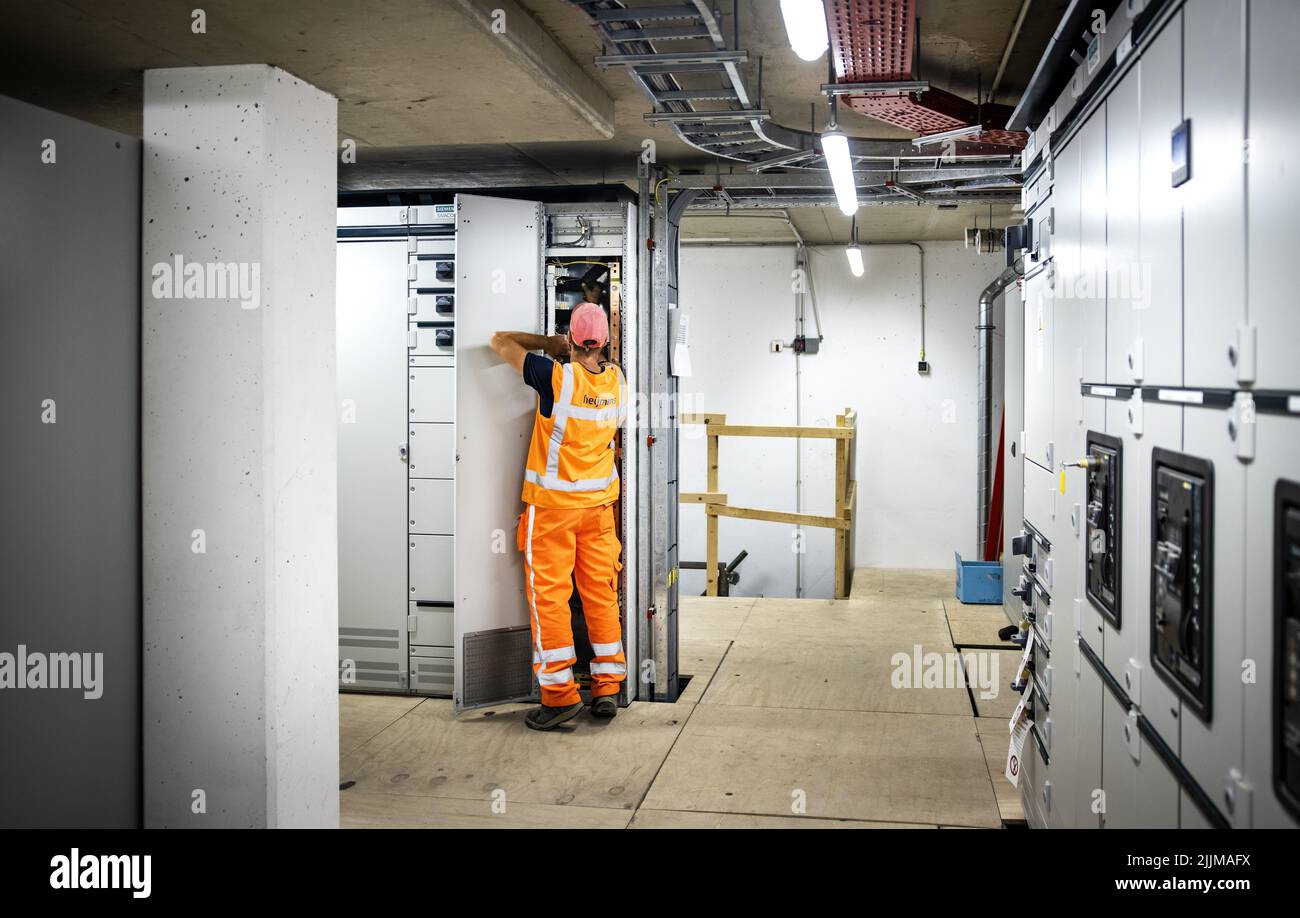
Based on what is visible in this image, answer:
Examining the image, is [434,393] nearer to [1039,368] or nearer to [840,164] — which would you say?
[840,164]

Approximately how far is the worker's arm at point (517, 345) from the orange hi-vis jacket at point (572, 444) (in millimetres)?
210

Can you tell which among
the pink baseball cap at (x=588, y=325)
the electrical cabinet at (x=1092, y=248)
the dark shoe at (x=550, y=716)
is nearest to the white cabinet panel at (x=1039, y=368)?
the electrical cabinet at (x=1092, y=248)

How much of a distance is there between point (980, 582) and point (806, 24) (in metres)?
5.70

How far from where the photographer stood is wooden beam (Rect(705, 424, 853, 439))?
284 inches

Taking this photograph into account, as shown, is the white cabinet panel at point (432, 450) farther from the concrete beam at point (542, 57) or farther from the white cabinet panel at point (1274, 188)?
the white cabinet panel at point (1274, 188)

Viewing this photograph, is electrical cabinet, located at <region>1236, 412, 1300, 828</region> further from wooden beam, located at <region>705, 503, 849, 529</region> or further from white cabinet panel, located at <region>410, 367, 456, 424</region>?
wooden beam, located at <region>705, 503, 849, 529</region>

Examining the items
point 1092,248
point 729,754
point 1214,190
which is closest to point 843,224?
point 729,754

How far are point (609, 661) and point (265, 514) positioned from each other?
2383mm

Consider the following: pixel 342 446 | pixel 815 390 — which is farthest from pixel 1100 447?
pixel 815 390

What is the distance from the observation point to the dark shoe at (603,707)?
191 inches

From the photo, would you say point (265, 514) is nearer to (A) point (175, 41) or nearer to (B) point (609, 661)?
(A) point (175, 41)

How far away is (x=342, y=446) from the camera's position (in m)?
5.26

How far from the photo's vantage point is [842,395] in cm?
898
